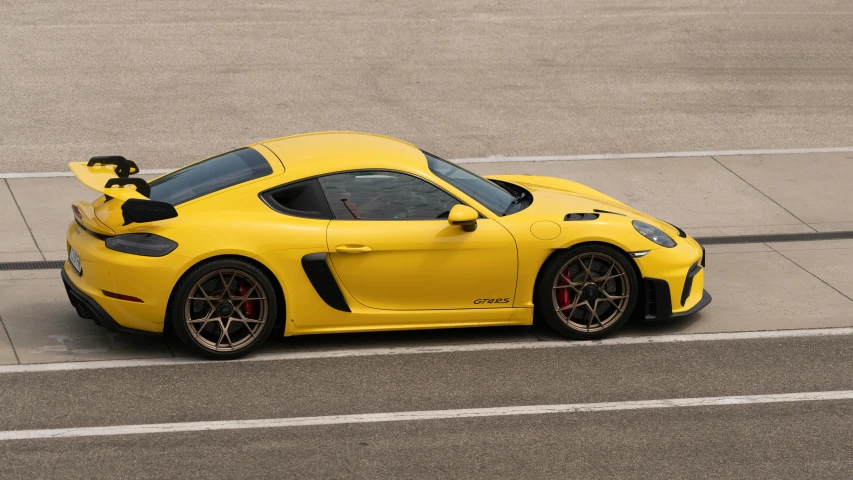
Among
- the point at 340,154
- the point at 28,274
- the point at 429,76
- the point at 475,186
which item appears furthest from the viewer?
the point at 429,76

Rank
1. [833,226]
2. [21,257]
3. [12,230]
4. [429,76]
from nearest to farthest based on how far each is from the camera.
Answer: [21,257] → [12,230] → [833,226] → [429,76]

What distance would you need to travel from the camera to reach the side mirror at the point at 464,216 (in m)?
7.49

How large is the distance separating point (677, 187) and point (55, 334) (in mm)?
6605

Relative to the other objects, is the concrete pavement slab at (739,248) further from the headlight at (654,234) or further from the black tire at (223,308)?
the black tire at (223,308)

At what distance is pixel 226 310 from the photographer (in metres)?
7.41

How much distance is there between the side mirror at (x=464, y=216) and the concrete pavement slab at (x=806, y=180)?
15.7 ft

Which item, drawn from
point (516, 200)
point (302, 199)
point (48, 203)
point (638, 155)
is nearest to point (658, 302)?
point (516, 200)

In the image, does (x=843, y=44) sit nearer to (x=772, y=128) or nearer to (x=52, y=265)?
(x=772, y=128)

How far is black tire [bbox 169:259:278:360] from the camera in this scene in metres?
7.30

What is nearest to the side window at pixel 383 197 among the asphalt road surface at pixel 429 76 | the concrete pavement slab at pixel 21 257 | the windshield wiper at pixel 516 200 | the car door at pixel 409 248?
the car door at pixel 409 248

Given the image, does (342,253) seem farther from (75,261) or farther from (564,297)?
(75,261)

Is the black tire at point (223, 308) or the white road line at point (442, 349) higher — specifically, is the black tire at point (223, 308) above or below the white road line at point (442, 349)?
above

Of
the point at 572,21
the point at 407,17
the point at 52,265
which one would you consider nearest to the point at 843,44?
the point at 572,21

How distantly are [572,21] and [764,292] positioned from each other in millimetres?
9614
